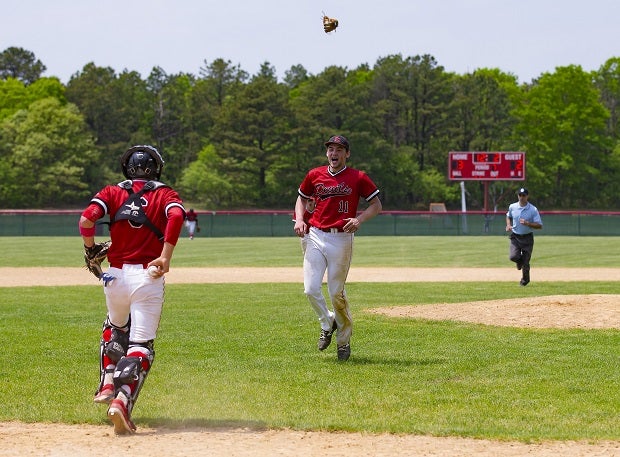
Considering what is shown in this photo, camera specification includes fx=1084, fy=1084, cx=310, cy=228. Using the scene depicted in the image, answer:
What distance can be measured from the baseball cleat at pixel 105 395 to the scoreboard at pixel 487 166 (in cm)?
5454

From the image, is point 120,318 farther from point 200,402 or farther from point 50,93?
point 50,93

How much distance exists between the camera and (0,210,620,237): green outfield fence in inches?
2132

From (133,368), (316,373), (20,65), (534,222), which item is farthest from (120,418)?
(20,65)

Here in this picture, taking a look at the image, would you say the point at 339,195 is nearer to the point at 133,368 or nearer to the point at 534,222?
the point at 133,368

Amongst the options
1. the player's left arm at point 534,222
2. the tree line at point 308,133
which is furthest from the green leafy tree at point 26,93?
the player's left arm at point 534,222

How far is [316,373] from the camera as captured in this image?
946 centimetres

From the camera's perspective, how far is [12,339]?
11.9 m

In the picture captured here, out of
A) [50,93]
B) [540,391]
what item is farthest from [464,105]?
[540,391]

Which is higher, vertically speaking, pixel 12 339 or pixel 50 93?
pixel 50 93

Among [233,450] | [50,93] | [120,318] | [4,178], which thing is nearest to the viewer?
[233,450]

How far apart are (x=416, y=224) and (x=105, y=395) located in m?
48.7

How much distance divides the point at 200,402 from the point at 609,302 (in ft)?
26.2

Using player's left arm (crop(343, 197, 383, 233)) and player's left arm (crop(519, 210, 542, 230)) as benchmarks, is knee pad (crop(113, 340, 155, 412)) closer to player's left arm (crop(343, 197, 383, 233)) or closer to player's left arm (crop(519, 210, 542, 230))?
player's left arm (crop(343, 197, 383, 233))

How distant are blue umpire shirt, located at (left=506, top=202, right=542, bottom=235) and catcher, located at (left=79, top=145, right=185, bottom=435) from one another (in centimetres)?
1308
